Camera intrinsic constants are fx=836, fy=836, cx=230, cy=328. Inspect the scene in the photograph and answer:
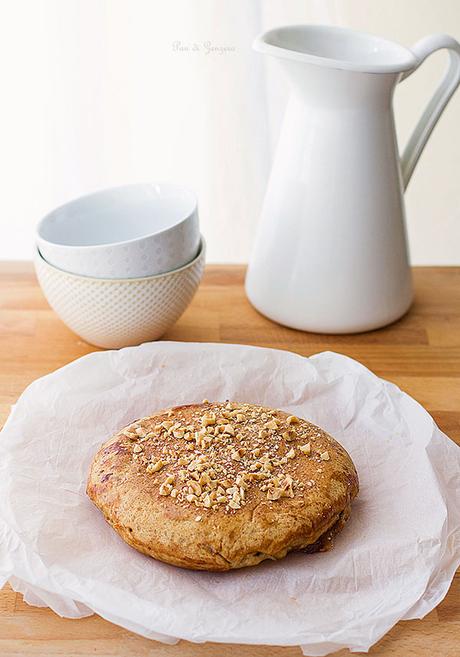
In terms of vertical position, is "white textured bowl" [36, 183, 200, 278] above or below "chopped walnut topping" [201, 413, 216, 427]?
above

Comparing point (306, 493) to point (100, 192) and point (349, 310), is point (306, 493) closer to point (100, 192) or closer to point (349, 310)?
point (349, 310)

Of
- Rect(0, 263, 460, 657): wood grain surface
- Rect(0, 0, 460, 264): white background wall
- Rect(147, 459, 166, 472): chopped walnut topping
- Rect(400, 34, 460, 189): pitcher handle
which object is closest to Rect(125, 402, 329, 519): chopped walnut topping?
Rect(147, 459, 166, 472): chopped walnut topping

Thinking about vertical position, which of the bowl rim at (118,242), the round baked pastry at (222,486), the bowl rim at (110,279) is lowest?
the round baked pastry at (222,486)

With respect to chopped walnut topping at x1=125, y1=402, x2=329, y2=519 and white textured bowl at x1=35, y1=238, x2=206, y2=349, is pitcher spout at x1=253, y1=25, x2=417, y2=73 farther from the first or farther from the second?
chopped walnut topping at x1=125, y1=402, x2=329, y2=519

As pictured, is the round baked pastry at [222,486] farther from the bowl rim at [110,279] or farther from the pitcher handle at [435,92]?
the pitcher handle at [435,92]

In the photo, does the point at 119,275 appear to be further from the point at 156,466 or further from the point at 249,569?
the point at 249,569

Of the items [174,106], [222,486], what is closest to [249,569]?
[222,486]

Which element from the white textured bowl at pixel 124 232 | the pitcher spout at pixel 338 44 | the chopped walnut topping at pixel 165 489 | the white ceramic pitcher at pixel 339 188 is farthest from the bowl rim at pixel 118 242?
the chopped walnut topping at pixel 165 489
